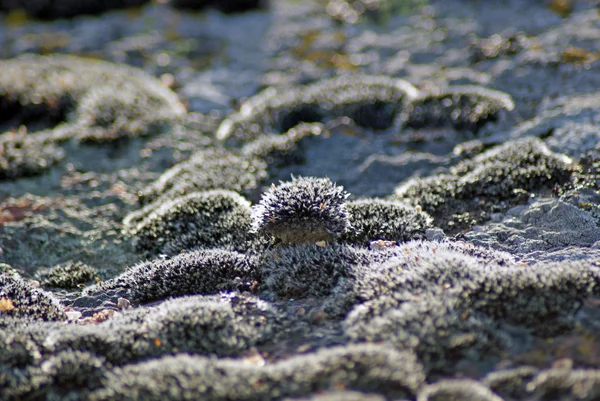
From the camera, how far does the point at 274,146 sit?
11445 mm

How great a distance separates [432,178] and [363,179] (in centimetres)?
124

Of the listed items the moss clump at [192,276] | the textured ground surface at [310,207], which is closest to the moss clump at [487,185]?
the textured ground surface at [310,207]

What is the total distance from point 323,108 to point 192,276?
607 cm

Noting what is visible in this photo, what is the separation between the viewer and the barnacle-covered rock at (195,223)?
8.79 metres

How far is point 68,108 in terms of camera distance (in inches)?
542

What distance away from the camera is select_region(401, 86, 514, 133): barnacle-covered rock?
11.4 meters

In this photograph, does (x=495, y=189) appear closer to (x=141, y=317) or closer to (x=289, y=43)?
(x=141, y=317)

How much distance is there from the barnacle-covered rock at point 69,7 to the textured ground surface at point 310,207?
1926 mm

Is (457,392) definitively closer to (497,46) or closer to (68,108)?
(497,46)

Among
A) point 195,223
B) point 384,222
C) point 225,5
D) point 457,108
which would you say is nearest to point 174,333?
point 195,223

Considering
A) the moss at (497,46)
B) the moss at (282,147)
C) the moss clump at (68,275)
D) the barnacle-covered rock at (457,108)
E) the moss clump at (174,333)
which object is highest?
the moss at (497,46)

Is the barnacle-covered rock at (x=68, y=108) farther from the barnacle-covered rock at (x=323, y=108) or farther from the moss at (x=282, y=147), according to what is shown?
the moss at (x=282, y=147)

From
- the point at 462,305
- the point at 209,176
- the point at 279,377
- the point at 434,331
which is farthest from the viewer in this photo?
the point at 209,176

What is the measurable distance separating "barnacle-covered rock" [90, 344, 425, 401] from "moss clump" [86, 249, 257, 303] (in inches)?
84.6
